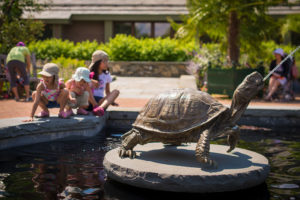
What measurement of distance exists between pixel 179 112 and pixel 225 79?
8.30 m

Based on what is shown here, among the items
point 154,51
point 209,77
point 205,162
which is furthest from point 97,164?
point 154,51

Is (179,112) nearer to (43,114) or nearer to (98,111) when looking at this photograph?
(98,111)

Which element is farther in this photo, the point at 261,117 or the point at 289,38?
the point at 289,38

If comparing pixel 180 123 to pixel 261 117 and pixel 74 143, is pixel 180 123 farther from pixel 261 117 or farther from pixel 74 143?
pixel 261 117

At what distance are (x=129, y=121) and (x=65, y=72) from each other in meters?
6.37

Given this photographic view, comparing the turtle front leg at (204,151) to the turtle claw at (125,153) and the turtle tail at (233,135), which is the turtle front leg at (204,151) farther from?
the turtle claw at (125,153)

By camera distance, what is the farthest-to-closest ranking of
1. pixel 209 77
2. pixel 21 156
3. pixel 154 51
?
1. pixel 154 51
2. pixel 209 77
3. pixel 21 156

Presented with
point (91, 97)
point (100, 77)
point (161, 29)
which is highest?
point (161, 29)

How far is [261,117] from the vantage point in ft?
27.6

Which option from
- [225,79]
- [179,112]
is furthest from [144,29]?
[179,112]

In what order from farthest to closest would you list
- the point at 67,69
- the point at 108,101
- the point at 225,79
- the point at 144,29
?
the point at 144,29
the point at 67,69
the point at 225,79
the point at 108,101

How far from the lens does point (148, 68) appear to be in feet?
66.3

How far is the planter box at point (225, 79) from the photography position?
12.3 metres

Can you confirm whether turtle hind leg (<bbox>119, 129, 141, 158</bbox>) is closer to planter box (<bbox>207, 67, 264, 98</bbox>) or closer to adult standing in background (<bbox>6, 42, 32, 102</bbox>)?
adult standing in background (<bbox>6, 42, 32, 102</bbox>)
